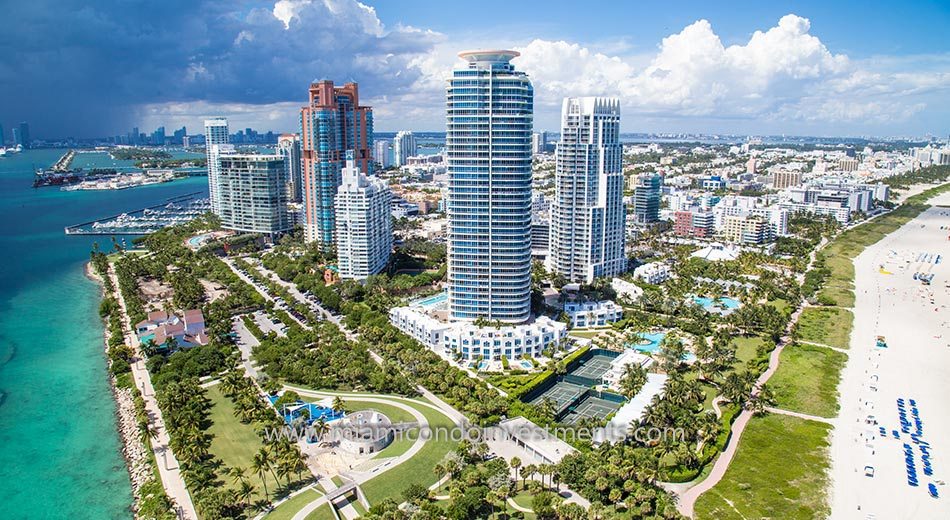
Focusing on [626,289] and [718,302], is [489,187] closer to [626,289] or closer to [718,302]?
[626,289]

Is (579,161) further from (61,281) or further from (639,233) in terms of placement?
(61,281)

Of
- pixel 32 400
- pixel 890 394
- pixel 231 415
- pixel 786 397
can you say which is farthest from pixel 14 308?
pixel 890 394

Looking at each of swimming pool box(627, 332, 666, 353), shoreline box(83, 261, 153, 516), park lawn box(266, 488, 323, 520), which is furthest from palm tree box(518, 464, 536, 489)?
swimming pool box(627, 332, 666, 353)

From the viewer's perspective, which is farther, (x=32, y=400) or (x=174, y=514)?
(x=32, y=400)

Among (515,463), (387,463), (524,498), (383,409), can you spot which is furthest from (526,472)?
(383,409)

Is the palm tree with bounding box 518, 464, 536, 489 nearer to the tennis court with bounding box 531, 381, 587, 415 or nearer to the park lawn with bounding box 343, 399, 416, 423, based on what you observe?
the tennis court with bounding box 531, 381, 587, 415

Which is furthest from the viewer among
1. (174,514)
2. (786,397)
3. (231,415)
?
(786,397)

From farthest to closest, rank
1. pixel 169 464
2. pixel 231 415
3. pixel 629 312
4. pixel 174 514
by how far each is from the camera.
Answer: pixel 629 312 < pixel 231 415 < pixel 169 464 < pixel 174 514
